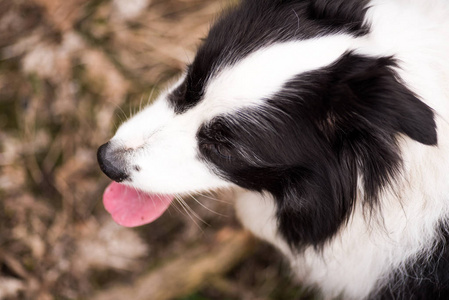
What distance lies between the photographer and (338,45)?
1.42m

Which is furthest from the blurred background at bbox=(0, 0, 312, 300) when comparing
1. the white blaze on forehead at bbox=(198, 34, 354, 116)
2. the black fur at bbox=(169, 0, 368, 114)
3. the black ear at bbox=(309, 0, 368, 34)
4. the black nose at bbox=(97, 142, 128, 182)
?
the black ear at bbox=(309, 0, 368, 34)

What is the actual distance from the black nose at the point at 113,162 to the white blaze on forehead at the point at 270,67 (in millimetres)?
455

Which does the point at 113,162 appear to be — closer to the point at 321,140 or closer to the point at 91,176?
the point at 321,140

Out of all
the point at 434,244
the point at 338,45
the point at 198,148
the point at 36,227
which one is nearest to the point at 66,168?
the point at 36,227

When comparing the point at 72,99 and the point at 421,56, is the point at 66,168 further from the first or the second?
the point at 421,56

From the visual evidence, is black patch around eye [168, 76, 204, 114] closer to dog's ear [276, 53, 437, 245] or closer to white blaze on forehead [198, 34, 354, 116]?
white blaze on forehead [198, 34, 354, 116]

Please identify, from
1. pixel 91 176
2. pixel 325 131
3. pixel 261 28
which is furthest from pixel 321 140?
pixel 91 176

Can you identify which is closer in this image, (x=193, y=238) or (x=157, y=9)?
(x=193, y=238)

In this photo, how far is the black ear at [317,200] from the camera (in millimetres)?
1489

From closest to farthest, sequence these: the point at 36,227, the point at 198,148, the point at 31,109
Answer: the point at 198,148 < the point at 36,227 < the point at 31,109

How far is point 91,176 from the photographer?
258cm

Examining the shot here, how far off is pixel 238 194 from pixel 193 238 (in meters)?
0.55

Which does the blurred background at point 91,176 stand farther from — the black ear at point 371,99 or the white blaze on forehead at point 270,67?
the black ear at point 371,99

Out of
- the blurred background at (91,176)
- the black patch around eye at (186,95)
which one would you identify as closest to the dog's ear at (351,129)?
the black patch around eye at (186,95)
